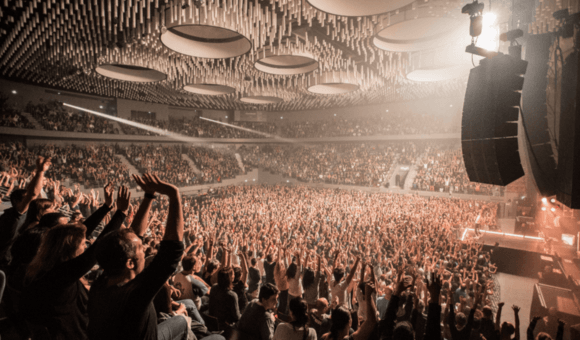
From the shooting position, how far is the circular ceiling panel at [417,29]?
7.54m

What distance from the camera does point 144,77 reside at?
1452 cm

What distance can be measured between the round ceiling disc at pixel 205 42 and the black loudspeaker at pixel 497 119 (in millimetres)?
6959

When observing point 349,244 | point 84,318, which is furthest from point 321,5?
point 84,318

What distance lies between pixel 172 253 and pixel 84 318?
0.96 m

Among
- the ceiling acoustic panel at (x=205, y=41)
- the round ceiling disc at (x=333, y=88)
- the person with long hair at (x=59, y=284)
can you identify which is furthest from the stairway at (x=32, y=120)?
the person with long hair at (x=59, y=284)

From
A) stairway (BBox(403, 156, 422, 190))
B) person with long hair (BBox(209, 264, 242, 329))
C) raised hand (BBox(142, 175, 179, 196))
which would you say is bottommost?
stairway (BBox(403, 156, 422, 190))

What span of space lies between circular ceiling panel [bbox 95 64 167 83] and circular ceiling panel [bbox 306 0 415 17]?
30.9ft

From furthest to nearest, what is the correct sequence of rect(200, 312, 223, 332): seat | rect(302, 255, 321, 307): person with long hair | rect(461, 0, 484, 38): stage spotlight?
rect(302, 255, 321, 307): person with long hair < rect(461, 0, 484, 38): stage spotlight < rect(200, 312, 223, 332): seat

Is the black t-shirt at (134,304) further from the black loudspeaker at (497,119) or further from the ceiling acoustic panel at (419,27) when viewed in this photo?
the ceiling acoustic panel at (419,27)

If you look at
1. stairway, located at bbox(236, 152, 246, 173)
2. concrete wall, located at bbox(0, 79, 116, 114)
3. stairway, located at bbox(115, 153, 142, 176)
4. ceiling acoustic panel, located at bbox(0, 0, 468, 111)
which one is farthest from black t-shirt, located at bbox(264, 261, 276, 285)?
stairway, located at bbox(236, 152, 246, 173)

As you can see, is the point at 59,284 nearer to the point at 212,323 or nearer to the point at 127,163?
the point at 212,323

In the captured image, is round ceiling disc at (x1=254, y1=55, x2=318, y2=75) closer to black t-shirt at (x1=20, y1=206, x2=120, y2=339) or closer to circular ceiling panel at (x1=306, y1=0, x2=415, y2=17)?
circular ceiling panel at (x1=306, y1=0, x2=415, y2=17)

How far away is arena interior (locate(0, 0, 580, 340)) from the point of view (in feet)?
6.87

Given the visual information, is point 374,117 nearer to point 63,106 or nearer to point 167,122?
point 167,122
